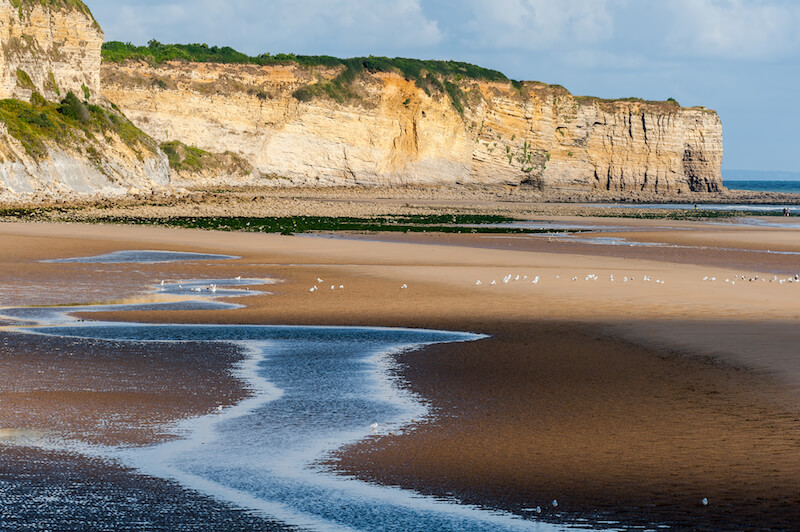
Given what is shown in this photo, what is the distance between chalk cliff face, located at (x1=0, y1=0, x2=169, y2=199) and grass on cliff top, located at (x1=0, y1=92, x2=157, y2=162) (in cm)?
7

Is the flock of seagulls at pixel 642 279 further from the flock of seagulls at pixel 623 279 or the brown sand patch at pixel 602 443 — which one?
the brown sand patch at pixel 602 443

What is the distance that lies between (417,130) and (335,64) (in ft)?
31.7

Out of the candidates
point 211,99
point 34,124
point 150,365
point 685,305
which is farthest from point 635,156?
point 150,365

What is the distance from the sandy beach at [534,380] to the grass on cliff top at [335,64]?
63.7 m

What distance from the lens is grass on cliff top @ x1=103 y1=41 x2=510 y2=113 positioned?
275 feet

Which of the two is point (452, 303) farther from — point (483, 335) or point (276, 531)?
point (276, 531)

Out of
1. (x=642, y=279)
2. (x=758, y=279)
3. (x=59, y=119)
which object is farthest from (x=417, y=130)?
(x=642, y=279)

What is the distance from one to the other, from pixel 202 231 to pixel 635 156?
269ft

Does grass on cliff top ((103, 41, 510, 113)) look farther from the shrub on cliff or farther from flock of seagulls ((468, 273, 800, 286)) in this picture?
flock of seagulls ((468, 273, 800, 286))

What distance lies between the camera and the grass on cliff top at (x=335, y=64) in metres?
83.8

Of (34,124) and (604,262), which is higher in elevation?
(34,124)

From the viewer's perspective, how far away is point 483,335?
13984 millimetres

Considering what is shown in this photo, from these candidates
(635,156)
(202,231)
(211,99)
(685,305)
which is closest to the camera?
(685,305)

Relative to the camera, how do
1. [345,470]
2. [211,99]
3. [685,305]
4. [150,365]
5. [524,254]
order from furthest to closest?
[211,99] < [524,254] < [685,305] < [150,365] < [345,470]
